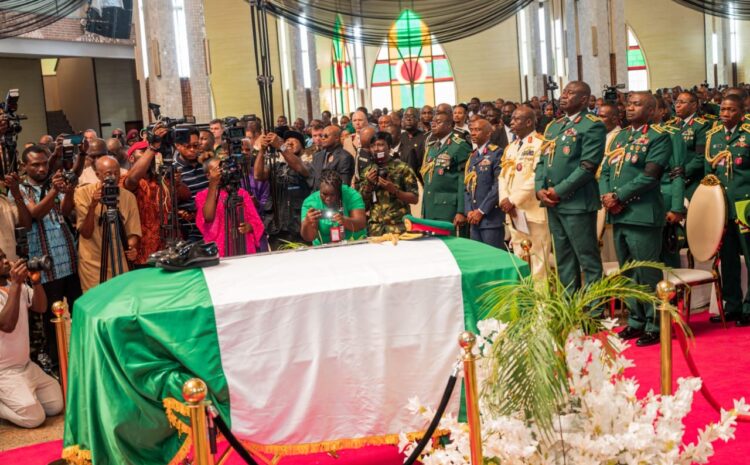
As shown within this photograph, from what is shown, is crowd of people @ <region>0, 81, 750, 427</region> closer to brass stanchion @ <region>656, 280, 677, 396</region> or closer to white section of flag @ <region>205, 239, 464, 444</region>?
white section of flag @ <region>205, 239, 464, 444</region>

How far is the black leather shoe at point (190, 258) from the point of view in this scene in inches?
182

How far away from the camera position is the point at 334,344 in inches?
169

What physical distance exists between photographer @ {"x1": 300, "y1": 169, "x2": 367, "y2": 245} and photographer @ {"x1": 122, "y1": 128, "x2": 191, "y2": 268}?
1.18 meters

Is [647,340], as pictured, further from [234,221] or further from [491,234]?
[234,221]

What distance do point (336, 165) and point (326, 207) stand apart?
189 centimetres

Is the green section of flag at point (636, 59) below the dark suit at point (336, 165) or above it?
above

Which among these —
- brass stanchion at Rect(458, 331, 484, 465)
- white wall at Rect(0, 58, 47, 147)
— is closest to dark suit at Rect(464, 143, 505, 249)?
brass stanchion at Rect(458, 331, 484, 465)

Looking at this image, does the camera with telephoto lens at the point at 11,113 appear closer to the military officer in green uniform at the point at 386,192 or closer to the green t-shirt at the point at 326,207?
the green t-shirt at the point at 326,207

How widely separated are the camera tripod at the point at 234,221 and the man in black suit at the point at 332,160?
1.59 m

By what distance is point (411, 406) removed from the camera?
3682mm

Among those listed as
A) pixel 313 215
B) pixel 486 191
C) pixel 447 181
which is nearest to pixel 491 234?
pixel 486 191

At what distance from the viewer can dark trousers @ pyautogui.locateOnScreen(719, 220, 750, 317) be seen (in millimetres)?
6934

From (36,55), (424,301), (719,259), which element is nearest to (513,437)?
(424,301)

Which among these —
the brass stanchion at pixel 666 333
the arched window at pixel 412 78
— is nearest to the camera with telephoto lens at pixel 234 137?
the brass stanchion at pixel 666 333
